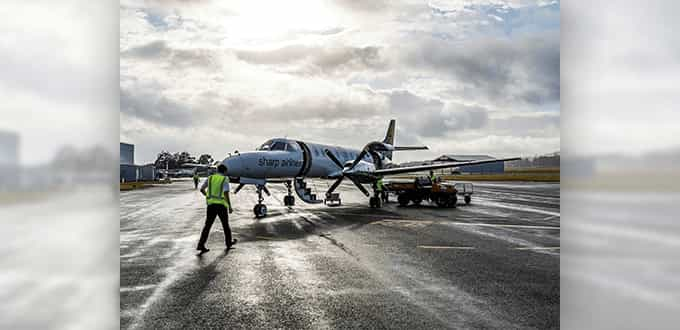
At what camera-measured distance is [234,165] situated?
15.3 metres

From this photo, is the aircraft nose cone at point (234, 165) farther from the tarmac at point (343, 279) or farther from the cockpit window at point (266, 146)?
the tarmac at point (343, 279)

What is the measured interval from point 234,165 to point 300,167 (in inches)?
172

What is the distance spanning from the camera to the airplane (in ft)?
52.3

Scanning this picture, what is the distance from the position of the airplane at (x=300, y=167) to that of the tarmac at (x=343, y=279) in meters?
3.62

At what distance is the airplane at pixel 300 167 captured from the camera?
15.9m

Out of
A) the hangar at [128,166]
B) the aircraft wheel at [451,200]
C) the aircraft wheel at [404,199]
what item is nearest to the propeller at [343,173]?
the aircraft wheel at [404,199]

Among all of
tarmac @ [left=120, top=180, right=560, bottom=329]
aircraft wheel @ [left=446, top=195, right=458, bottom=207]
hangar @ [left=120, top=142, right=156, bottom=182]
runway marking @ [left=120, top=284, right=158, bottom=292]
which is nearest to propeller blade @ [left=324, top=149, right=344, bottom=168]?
aircraft wheel @ [left=446, top=195, right=458, bottom=207]

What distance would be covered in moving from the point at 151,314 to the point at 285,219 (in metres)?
10.9

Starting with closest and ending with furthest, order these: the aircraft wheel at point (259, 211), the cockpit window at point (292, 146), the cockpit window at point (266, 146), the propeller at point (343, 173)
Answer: the aircraft wheel at point (259, 211)
the cockpit window at point (266, 146)
the cockpit window at point (292, 146)
the propeller at point (343, 173)

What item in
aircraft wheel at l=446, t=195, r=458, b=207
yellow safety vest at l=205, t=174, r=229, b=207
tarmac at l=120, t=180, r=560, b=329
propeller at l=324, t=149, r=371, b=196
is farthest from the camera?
aircraft wheel at l=446, t=195, r=458, b=207

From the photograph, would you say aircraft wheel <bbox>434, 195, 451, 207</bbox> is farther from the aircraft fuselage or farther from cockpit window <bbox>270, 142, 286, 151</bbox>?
cockpit window <bbox>270, 142, 286, 151</bbox>
